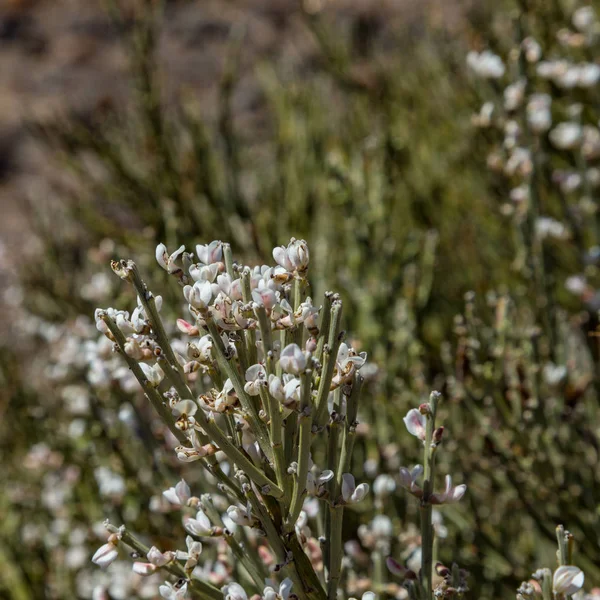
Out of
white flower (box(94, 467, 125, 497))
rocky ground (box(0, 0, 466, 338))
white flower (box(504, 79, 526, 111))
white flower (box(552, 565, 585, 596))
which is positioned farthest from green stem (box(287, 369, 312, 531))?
rocky ground (box(0, 0, 466, 338))

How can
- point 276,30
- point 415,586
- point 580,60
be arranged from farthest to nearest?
point 276,30, point 580,60, point 415,586

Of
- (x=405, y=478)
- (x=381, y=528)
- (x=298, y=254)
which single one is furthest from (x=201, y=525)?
(x=381, y=528)

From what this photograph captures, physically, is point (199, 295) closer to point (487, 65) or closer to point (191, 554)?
point (191, 554)

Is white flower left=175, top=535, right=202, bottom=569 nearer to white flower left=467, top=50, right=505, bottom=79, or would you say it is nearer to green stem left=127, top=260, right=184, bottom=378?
green stem left=127, top=260, right=184, bottom=378

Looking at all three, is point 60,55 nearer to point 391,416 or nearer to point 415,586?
point 391,416

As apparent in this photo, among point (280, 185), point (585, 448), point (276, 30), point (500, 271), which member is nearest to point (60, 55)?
point (276, 30)
